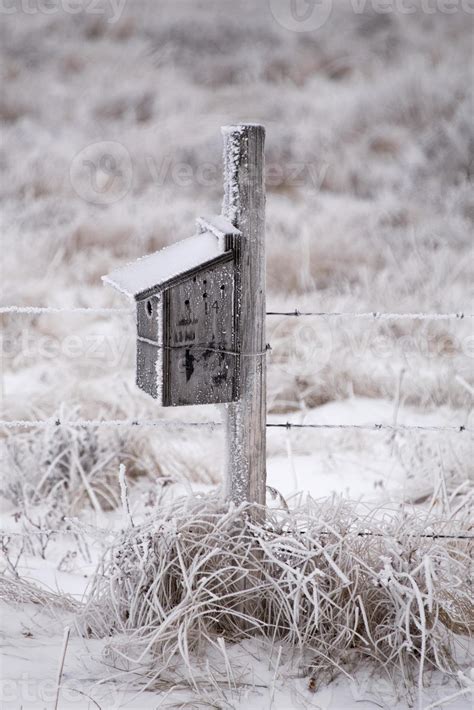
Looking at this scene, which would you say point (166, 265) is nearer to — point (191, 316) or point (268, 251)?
point (191, 316)

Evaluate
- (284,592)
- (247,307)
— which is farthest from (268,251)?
(284,592)

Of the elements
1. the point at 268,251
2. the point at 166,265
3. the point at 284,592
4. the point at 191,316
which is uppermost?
the point at 166,265

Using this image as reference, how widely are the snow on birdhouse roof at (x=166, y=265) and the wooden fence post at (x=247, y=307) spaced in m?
0.07

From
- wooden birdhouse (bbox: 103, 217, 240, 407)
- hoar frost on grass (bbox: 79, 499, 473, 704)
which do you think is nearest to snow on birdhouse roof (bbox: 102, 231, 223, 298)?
wooden birdhouse (bbox: 103, 217, 240, 407)

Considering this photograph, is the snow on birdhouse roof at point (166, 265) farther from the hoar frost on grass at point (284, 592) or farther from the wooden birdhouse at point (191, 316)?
the hoar frost on grass at point (284, 592)

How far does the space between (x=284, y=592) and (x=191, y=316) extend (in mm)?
A: 764

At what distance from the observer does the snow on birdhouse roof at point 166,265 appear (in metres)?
2.12

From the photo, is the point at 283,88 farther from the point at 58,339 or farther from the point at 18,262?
the point at 58,339

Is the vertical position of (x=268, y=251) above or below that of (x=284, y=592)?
above

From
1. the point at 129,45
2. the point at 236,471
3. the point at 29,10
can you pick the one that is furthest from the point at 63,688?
the point at 29,10

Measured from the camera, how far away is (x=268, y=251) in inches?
317

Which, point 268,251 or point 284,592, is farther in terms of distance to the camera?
point 268,251

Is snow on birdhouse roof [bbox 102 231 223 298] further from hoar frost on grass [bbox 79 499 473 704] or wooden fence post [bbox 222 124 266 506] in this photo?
hoar frost on grass [bbox 79 499 473 704]

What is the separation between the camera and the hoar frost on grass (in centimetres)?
209
